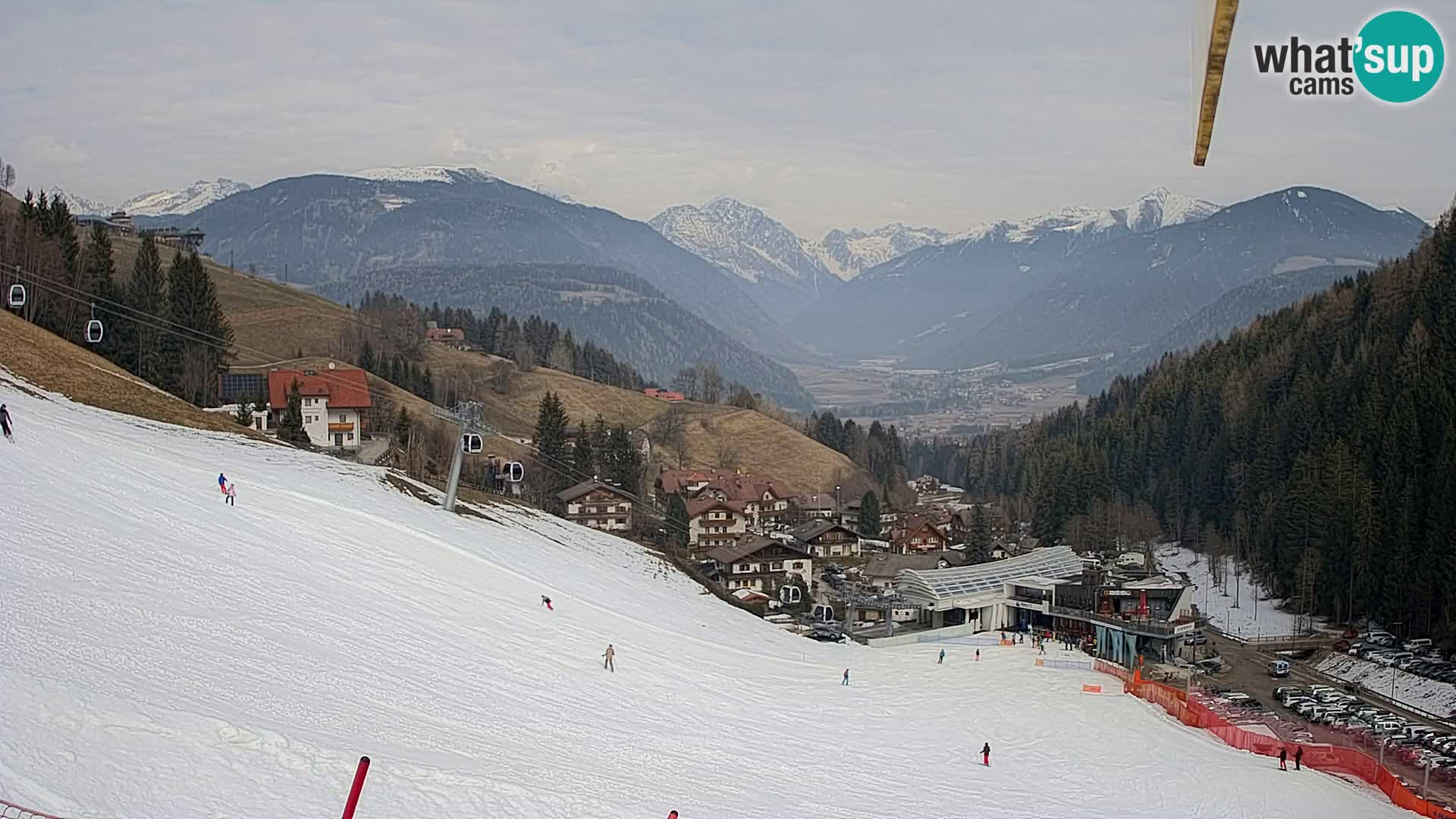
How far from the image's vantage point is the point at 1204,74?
5559 mm

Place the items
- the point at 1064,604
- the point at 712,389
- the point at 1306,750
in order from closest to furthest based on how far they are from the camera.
A: 1. the point at 1306,750
2. the point at 1064,604
3. the point at 712,389

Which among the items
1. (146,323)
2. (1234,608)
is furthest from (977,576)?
(146,323)

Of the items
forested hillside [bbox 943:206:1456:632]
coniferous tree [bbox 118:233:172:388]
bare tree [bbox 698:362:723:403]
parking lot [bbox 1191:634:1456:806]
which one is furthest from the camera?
bare tree [bbox 698:362:723:403]

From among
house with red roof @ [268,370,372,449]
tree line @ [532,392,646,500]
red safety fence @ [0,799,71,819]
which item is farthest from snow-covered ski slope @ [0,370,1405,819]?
tree line @ [532,392,646,500]

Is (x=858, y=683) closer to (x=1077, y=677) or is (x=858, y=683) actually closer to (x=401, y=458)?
(x=1077, y=677)

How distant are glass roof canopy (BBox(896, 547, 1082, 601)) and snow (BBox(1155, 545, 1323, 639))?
8.30 m

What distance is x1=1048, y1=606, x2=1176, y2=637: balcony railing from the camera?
5703 centimetres

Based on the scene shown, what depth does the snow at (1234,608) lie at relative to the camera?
6462cm

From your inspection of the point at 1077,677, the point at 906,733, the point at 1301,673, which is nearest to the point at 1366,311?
the point at 1301,673

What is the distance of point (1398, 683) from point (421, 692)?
41470 millimetres

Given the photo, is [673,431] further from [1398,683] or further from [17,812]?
[17,812]

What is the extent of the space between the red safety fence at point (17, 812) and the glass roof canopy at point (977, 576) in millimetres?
54867

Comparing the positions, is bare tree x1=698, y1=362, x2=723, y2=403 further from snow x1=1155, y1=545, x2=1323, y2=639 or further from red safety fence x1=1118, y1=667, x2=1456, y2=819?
red safety fence x1=1118, y1=667, x2=1456, y2=819

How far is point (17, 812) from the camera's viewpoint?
12.0m
